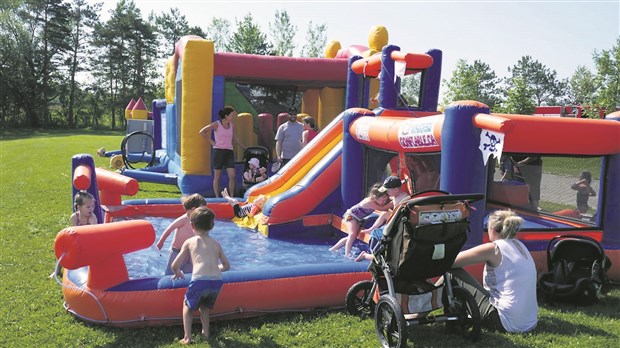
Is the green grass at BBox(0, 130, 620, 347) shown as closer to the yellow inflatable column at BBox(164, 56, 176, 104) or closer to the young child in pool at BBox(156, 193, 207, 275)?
the young child in pool at BBox(156, 193, 207, 275)

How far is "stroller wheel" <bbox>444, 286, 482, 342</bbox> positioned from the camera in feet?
11.1

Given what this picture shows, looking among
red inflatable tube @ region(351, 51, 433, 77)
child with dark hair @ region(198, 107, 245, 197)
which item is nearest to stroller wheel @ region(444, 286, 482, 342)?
red inflatable tube @ region(351, 51, 433, 77)

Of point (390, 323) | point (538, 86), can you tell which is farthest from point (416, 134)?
point (538, 86)

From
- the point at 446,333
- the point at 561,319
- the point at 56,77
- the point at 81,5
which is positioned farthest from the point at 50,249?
the point at 81,5

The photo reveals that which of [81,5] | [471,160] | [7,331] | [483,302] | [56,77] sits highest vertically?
[81,5]

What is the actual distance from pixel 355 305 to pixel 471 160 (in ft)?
4.94

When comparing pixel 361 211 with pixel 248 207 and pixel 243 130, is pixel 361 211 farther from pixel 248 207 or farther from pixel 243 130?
pixel 243 130

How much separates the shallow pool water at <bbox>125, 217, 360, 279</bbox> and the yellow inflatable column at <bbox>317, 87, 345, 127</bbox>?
15.8 feet

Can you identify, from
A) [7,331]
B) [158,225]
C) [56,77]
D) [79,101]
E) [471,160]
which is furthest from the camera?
[79,101]

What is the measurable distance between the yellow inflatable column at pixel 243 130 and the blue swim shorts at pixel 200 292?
6251mm

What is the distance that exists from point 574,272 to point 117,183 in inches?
179

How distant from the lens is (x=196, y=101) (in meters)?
8.77

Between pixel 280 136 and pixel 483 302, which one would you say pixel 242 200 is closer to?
pixel 280 136

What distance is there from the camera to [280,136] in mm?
8766
